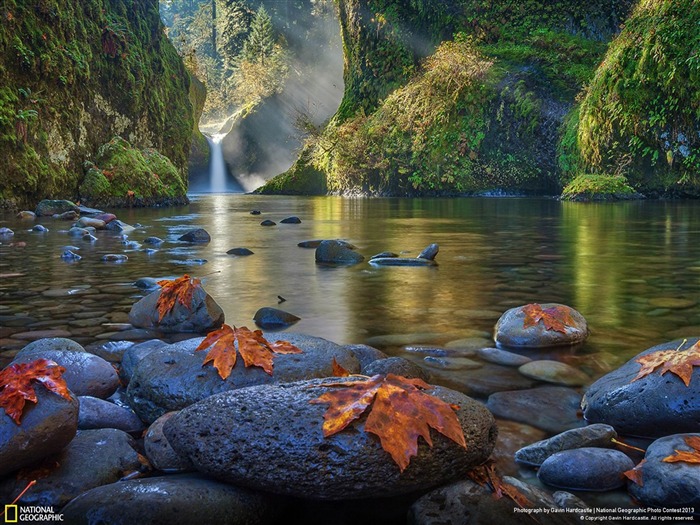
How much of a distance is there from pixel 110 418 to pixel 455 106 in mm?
23325

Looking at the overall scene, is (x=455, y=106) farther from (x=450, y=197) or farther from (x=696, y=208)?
(x=696, y=208)

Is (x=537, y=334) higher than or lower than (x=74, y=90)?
lower

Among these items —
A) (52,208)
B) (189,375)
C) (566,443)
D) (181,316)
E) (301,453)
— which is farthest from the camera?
(52,208)

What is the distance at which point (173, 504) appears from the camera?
174 centimetres

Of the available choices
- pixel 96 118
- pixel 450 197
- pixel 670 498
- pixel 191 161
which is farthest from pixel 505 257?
pixel 191 161

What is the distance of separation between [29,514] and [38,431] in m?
0.25

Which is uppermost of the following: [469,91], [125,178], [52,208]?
[469,91]

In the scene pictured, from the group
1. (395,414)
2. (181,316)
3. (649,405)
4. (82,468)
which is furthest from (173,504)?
(181,316)

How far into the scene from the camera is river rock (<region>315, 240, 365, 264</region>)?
718cm

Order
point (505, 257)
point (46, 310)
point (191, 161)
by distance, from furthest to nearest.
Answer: point (191, 161) < point (505, 257) < point (46, 310)

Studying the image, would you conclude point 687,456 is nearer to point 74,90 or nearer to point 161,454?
point 161,454

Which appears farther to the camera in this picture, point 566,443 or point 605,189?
point 605,189

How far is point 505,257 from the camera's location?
7348mm

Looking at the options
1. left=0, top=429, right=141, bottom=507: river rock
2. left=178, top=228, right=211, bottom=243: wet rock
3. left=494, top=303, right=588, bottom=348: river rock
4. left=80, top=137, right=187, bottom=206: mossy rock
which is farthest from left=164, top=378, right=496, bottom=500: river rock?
left=80, top=137, right=187, bottom=206: mossy rock
